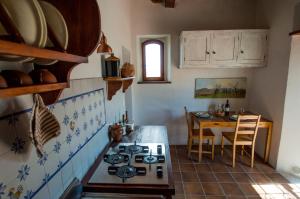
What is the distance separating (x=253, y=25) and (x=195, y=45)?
A: 1.20 m

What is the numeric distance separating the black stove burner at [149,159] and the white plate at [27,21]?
41.4 inches

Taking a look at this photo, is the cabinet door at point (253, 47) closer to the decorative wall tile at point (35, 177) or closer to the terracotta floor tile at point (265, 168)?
the terracotta floor tile at point (265, 168)

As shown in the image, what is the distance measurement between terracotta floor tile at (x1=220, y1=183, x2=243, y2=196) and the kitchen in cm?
61

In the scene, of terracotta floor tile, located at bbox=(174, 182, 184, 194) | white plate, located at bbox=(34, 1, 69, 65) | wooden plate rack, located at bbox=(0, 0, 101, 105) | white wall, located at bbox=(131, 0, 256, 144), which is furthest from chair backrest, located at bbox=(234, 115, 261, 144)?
white plate, located at bbox=(34, 1, 69, 65)

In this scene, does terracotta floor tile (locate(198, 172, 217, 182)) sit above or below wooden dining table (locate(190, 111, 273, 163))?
below

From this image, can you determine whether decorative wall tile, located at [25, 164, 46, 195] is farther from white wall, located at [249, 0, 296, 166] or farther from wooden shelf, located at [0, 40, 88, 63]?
white wall, located at [249, 0, 296, 166]

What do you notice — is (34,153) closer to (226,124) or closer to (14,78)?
(14,78)

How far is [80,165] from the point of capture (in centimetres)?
118

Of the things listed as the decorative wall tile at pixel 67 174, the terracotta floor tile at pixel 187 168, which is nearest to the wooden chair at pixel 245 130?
the terracotta floor tile at pixel 187 168

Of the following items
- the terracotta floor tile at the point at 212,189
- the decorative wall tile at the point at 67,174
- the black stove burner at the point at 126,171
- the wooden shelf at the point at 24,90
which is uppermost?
the wooden shelf at the point at 24,90

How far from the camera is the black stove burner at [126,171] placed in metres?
1.18

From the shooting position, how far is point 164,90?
353 centimetres

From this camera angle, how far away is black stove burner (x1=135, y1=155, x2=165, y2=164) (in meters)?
1.34

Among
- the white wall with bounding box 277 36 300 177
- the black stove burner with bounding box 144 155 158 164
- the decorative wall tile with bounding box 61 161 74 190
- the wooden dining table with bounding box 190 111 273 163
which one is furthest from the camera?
the wooden dining table with bounding box 190 111 273 163
